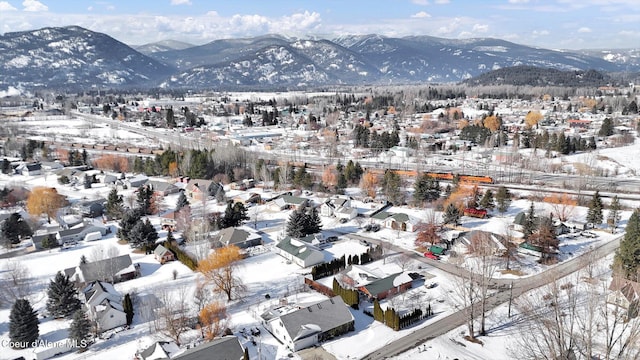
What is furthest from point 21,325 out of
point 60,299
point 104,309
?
point 104,309

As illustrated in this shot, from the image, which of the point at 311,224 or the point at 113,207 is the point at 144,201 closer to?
the point at 113,207

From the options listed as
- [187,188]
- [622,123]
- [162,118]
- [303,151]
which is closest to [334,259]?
[187,188]

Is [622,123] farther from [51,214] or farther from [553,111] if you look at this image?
[51,214]

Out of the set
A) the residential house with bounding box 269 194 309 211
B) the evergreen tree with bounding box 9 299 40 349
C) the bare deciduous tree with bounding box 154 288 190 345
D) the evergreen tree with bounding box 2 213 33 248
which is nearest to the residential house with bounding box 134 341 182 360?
the bare deciduous tree with bounding box 154 288 190 345

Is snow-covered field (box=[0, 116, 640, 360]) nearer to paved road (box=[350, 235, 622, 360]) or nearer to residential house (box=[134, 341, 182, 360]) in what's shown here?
paved road (box=[350, 235, 622, 360])

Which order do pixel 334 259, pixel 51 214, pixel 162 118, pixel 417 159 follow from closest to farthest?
pixel 334 259, pixel 51 214, pixel 417 159, pixel 162 118

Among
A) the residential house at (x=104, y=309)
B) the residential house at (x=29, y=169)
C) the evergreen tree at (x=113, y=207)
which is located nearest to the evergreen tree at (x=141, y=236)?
the evergreen tree at (x=113, y=207)
